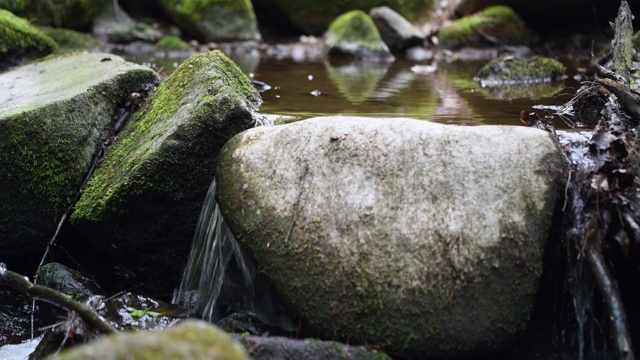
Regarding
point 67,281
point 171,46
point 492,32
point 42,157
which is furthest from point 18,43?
point 492,32

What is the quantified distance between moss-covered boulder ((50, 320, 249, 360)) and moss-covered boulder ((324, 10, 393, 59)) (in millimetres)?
11697

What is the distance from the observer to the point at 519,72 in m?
7.88

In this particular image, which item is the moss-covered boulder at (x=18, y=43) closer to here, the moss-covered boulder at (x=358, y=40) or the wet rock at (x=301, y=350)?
the wet rock at (x=301, y=350)

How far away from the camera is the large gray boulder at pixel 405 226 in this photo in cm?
285

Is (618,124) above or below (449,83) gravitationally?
above

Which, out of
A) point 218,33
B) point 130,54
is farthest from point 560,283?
point 218,33

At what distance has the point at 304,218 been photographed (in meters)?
3.04

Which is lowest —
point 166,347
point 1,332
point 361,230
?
point 1,332

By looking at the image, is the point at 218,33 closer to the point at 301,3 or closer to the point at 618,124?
the point at 301,3

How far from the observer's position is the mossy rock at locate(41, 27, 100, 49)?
42.7 feet

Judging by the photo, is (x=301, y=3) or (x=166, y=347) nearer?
(x=166, y=347)

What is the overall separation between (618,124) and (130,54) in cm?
1093

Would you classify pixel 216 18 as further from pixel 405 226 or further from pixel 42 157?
pixel 405 226

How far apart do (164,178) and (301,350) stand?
4.79 ft
